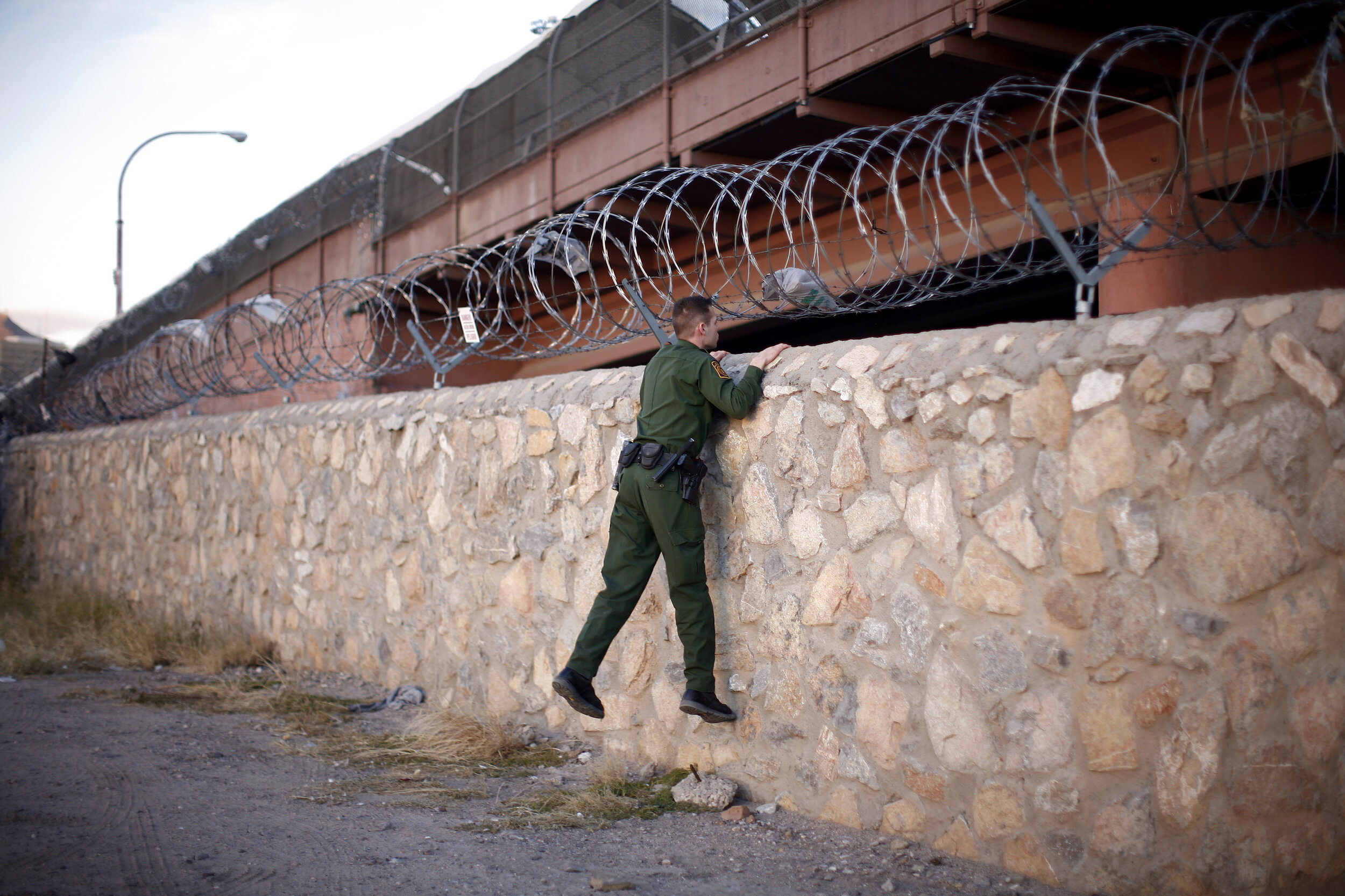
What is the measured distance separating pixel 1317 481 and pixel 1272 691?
1.94 ft

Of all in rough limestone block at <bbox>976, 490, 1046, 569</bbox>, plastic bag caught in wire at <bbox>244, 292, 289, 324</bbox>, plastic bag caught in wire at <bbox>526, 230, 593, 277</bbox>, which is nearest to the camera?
rough limestone block at <bbox>976, 490, 1046, 569</bbox>

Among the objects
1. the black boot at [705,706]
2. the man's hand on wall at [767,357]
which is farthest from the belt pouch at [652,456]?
the black boot at [705,706]

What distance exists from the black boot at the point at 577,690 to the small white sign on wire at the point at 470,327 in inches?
85.0

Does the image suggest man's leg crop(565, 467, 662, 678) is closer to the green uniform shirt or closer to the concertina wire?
the green uniform shirt

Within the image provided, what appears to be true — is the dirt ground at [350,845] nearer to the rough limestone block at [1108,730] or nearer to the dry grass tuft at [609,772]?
the dry grass tuft at [609,772]

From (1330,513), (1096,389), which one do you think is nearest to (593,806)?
(1096,389)

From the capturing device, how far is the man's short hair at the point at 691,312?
4.17 metres

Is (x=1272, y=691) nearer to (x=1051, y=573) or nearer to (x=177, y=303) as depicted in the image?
(x=1051, y=573)

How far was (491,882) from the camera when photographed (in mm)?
3318

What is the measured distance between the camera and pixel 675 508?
398 cm

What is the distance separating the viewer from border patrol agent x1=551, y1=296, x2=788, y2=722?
13.0 feet

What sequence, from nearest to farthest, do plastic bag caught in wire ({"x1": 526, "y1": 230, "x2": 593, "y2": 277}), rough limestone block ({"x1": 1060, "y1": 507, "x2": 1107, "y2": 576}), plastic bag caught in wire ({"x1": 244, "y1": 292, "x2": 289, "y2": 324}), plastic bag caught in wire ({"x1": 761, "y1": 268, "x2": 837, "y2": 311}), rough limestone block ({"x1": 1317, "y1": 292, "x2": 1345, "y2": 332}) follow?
rough limestone block ({"x1": 1317, "y1": 292, "x2": 1345, "y2": 332}), rough limestone block ({"x1": 1060, "y1": 507, "x2": 1107, "y2": 576}), plastic bag caught in wire ({"x1": 761, "y1": 268, "x2": 837, "y2": 311}), plastic bag caught in wire ({"x1": 526, "y1": 230, "x2": 593, "y2": 277}), plastic bag caught in wire ({"x1": 244, "y1": 292, "x2": 289, "y2": 324})

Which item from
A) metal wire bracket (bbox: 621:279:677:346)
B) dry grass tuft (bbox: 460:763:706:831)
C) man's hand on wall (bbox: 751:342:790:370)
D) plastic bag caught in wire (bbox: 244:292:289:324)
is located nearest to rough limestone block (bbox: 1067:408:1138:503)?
man's hand on wall (bbox: 751:342:790:370)

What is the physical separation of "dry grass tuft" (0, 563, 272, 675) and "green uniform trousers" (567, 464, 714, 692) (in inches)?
174
